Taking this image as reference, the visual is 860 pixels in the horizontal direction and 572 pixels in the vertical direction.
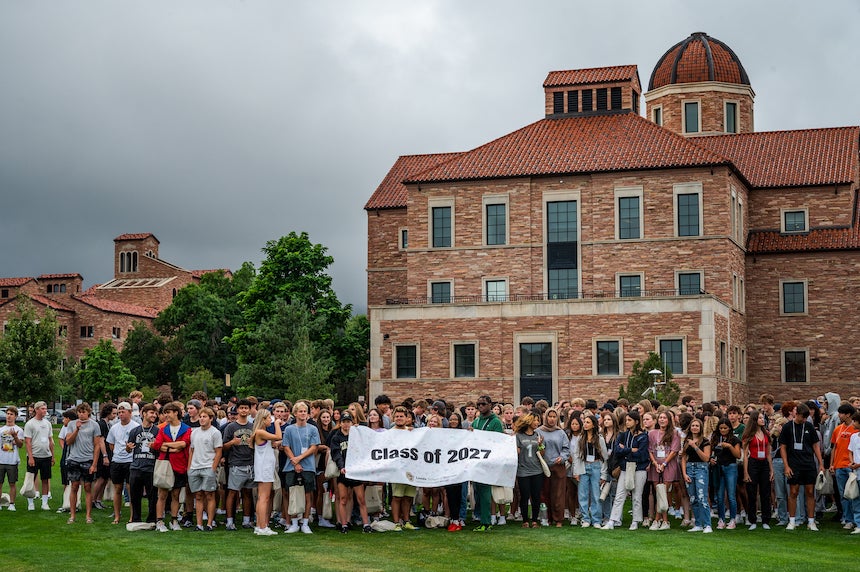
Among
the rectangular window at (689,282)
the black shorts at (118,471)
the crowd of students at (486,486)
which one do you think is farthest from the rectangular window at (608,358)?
the black shorts at (118,471)

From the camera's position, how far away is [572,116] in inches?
2475

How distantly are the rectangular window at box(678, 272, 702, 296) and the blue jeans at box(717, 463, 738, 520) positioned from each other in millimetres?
36833

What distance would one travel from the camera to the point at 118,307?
4437 inches

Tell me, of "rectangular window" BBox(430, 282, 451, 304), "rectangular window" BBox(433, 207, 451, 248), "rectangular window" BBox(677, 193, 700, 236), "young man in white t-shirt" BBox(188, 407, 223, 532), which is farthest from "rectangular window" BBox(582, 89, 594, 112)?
"young man in white t-shirt" BBox(188, 407, 223, 532)

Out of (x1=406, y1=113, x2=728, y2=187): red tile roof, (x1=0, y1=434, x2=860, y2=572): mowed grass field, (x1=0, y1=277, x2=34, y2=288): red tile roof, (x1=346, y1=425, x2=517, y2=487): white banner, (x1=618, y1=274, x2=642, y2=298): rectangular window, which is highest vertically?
(x1=406, y1=113, x2=728, y2=187): red tile roof

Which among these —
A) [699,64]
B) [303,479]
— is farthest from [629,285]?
[303,479]

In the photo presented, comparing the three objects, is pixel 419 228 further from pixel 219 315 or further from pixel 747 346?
pixel 219 315

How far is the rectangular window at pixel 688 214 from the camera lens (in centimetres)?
5650

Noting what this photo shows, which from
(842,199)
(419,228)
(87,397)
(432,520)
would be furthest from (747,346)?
(87,397)

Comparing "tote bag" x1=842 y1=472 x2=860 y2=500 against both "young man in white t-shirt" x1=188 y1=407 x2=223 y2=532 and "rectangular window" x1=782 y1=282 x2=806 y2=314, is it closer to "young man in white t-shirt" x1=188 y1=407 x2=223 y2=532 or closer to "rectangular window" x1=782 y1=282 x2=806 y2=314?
"young man in white t-shirt" x1=188 y1=407 x2=223 y2=532

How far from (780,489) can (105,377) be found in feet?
239

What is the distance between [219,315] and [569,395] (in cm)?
4960

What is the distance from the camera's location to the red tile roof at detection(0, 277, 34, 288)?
4688 inches

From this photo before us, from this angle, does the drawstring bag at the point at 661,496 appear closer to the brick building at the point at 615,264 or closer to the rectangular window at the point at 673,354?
the brick building at the point at 615,264
